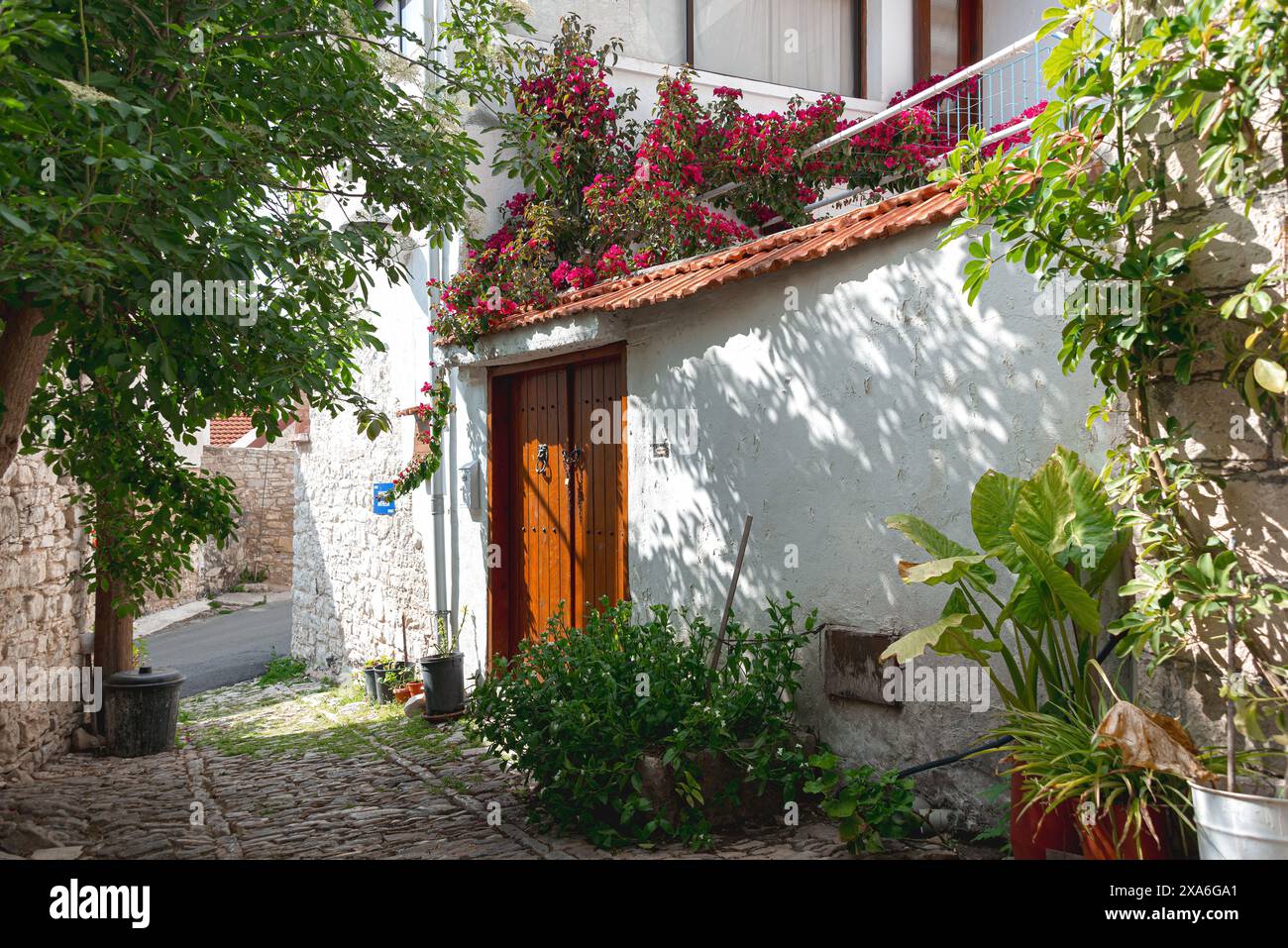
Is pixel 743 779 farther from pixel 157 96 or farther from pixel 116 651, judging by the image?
pixel 116 651

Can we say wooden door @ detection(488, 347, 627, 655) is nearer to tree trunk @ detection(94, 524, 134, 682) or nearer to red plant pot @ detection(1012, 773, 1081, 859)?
tree trunk @ detection(94, 524, 134, 682)

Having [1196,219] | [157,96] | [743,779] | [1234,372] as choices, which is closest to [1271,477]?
[1234,372]

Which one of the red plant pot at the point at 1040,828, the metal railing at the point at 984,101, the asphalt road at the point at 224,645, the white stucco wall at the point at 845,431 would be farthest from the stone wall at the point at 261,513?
the red plant pot at the point at 1040,828

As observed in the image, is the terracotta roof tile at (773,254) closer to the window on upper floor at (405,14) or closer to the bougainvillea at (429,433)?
the bougainvillea at (429,433)

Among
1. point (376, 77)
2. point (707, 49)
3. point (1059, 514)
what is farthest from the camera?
point (707, 49)

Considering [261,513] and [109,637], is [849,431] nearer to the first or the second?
[109,637]

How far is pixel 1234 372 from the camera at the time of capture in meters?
3.43

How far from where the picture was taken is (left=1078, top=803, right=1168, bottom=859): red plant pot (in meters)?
3.43

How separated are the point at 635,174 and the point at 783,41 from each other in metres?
3.14

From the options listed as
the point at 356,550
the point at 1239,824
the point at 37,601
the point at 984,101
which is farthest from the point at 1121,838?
the point at 356,550

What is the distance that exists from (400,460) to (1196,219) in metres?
7.89

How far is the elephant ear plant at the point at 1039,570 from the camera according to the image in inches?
150

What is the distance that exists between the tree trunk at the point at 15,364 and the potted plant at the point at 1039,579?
434 centimetres

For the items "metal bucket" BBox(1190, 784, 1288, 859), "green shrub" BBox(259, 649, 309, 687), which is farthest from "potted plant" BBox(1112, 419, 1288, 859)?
"green shrub" BBox(259, 649, 309, 687)
